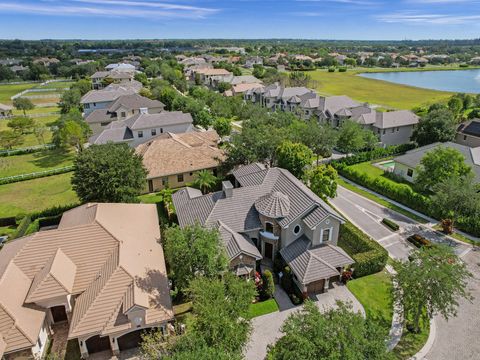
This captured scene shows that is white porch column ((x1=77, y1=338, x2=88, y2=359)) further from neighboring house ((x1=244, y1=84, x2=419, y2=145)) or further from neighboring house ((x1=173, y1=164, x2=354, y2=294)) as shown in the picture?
neighboring house ((x1=244, y1=84, x2=419, y2=145))

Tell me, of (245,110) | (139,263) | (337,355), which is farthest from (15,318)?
(245,110)

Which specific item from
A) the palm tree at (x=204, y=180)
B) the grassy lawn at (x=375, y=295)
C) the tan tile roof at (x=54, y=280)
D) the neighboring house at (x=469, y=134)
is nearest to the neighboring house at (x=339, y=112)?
the neighboring house at (x=469, y=134)

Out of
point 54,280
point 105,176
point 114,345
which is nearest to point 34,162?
point 105,176

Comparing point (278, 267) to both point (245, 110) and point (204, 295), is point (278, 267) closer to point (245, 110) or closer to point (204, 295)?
point (204, 295)

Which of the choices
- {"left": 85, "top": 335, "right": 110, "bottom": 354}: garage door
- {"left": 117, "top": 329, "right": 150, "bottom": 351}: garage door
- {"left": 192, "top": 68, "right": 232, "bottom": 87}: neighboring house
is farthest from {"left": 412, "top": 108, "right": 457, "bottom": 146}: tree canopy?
{"left": 192, "top": 68, "right": 232, "bottom": 87}: neighboring house

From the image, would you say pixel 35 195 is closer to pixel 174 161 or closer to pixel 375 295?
pixel 174 161

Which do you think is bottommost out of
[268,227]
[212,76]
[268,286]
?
[268,286]
